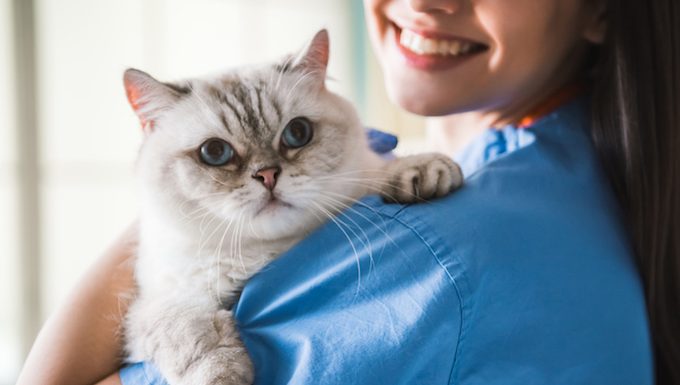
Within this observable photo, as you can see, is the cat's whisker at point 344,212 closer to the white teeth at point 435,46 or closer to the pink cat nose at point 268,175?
the pink cat nose at point 268,175

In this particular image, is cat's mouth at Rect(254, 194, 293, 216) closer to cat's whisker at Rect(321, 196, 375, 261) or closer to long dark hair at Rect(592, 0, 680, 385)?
cat's whisker at Rect(321, 196, 375, 261)

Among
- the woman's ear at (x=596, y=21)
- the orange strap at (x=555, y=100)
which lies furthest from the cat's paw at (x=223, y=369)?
the woman's ear at (x=596, y=21)

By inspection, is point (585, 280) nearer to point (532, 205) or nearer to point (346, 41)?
point (532, 205)

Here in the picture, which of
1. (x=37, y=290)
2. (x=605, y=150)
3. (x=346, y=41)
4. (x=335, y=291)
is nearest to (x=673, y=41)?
(x=605, y=150)

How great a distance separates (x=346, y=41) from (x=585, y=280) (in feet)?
15.9

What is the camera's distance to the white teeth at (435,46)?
1304mm

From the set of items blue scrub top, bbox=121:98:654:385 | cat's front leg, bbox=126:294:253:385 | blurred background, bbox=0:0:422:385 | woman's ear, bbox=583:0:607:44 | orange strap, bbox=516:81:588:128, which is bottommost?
blurred background, bbox=0:0:422:385

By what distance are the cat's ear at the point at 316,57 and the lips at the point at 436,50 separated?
7.9 inches

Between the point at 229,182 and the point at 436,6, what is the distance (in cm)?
55

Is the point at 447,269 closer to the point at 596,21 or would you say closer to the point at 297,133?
the point at 297,133

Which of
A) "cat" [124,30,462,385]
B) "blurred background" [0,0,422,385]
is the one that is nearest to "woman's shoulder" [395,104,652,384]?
"cat" [124,30,462,385]

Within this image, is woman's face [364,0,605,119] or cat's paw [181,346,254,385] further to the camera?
woman's face [364,0,605,119]

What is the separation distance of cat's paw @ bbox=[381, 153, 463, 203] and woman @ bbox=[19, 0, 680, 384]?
4cm

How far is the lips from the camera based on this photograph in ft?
4.25
